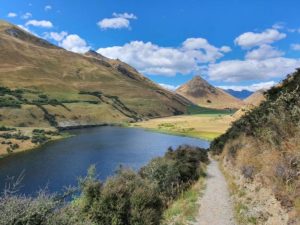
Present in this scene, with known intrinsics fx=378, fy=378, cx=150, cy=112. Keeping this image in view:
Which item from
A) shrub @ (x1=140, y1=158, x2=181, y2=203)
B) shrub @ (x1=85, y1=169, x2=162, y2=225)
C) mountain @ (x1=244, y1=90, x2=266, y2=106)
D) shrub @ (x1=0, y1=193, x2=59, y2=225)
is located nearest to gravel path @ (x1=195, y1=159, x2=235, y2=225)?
shrub @ (x1=140, y1=158, x2=181, y2=203)

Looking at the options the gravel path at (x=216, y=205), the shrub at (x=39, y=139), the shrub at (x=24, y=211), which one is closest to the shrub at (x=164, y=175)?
the gravel path at (x=216, y=205)

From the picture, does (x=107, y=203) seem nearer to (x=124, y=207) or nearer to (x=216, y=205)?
(x=124, y=207)

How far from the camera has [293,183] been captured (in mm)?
17797

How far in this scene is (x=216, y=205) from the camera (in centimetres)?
2638

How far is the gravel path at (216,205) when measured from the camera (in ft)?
73.3

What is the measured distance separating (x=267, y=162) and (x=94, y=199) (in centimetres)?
1054

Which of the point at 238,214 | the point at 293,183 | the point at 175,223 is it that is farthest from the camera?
the point at 238,214

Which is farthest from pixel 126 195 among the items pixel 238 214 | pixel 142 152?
pixel 142 152

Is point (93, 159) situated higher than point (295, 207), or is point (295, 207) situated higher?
point (295, 207)

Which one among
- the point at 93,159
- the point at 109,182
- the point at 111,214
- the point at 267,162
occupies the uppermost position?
the point at 267,162

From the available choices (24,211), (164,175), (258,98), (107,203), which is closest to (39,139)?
(258,98)

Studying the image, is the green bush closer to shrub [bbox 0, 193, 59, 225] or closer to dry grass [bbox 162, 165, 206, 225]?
shrub [bbox 0, 193, 59, 225]

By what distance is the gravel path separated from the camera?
Answer: 880 inches

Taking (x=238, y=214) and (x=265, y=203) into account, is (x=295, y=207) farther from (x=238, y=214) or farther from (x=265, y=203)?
(x=238, y=214)
